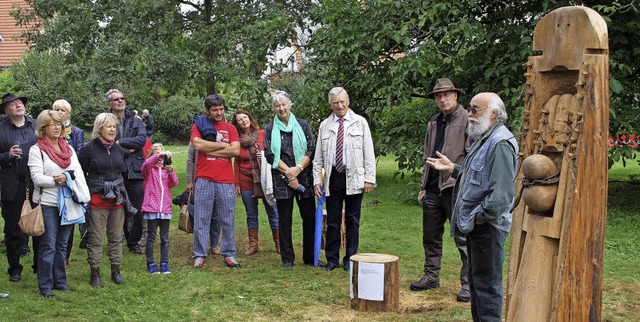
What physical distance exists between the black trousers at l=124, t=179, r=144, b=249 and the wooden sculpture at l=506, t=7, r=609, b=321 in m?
5.95

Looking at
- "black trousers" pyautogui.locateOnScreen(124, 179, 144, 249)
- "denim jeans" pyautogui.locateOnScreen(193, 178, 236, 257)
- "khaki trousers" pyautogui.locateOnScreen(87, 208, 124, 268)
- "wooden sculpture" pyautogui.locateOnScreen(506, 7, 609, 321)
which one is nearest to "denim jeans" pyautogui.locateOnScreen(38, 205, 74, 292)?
"khaki trousers" pyautogui.locateOnScreen(87, 208, 124, 268)

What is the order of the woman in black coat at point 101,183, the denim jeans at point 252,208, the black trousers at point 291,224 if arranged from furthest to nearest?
the denim jeans at point 252,208
the black trousers at point 291,224
the woman in black coat at point 101,183

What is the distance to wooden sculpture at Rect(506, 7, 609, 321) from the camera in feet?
13.2

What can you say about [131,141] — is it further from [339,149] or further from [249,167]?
[339,149]

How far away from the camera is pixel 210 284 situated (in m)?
7.83

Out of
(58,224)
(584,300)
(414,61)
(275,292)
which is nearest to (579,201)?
(584,300)

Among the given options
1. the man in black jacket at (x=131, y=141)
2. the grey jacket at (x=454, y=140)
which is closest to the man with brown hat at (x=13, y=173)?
the man in black jacket at (x=131, y=141)

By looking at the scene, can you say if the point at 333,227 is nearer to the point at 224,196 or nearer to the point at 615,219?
the point at 224,196

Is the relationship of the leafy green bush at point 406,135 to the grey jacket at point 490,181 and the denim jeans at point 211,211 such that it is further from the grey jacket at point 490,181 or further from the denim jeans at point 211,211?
the grey jacket at point 490,181

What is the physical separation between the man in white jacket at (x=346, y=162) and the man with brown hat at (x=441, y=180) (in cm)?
96

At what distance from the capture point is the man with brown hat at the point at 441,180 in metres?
7.01

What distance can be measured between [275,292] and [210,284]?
0.74 m

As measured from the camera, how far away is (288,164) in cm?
861

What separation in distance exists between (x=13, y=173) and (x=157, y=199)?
1511 mm
